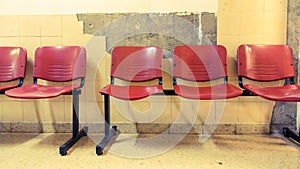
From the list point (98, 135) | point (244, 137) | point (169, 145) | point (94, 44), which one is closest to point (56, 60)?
point (94, 44)

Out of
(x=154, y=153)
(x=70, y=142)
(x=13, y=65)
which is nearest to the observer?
(x=154, y=153)

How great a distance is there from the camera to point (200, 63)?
262cm

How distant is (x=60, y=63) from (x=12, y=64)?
440mm

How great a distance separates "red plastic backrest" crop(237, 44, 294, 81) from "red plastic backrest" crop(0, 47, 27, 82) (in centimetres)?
192

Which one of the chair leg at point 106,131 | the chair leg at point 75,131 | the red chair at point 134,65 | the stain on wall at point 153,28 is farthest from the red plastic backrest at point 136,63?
the chair leg at point 75,131

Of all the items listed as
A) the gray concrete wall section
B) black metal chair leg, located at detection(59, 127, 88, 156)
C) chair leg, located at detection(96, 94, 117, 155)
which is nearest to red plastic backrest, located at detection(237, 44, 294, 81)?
the gray concrete wall section

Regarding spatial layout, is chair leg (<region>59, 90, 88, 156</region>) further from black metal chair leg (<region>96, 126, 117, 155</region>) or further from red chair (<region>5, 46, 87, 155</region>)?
black metal chair leg (<region>96, 126, 117, 155</region>)

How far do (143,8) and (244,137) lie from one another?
4.91ft

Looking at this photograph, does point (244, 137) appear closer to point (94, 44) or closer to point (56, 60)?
point (94, 44)

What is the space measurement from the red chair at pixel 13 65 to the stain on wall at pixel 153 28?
0.62 metres

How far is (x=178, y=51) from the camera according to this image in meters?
2.62

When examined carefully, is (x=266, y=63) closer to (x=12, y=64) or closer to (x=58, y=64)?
(x=58, y=64)

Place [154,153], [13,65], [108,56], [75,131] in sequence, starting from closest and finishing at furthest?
[154,153], [75,131], [13,65], [108,56]

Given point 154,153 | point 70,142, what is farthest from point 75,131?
point 154,153
